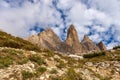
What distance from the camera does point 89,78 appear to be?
23125 millimetres

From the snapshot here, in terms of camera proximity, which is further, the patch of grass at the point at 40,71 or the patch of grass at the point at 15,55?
the patch of grass at the point at 15,55

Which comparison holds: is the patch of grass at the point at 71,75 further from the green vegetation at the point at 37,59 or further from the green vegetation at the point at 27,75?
the green vegetation at the point at 27,75

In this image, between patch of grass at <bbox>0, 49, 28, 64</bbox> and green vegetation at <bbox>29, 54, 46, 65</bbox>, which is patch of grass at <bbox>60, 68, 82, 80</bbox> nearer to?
green vegetation at <bbox>29, 54, 46, 65</bbox>

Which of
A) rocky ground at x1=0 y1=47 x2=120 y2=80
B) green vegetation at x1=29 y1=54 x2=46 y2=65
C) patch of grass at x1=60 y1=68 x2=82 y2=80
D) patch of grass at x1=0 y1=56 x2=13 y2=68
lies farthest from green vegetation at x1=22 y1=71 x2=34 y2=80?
patch of grass at x1=60 y1=68 x2=82 y2=80

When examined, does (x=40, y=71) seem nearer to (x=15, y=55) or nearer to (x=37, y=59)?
(x=37, y=59)

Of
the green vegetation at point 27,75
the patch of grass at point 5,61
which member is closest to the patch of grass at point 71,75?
the green vegetation at point 27,75

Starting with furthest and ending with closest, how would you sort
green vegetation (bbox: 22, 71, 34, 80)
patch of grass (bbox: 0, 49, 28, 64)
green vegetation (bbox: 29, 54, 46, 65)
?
green vegetation (bbox: 29, 54, 46, 65) → patch of grass (bbox: 0, 49, 28, 64) → green vegetation (bbox: 22, 71, 34, 80)

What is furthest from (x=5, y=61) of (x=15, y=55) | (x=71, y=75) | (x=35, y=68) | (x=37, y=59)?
(x=71, y=75)

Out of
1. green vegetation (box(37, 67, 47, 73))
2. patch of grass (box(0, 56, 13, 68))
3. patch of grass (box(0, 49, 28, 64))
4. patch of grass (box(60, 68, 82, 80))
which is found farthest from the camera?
patch of grass (box(0, 49, 28, 64))

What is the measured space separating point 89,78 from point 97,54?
931 inches

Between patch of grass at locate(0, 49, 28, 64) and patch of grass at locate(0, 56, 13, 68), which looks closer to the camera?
patch of grass at locate(0, 56, 13, 68)

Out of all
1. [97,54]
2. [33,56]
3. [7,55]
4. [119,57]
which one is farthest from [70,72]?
[97,54]

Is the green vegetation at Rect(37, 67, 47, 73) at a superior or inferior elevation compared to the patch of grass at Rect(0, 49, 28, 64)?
inferior

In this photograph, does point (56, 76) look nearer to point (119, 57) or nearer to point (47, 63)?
point (47, 63)
